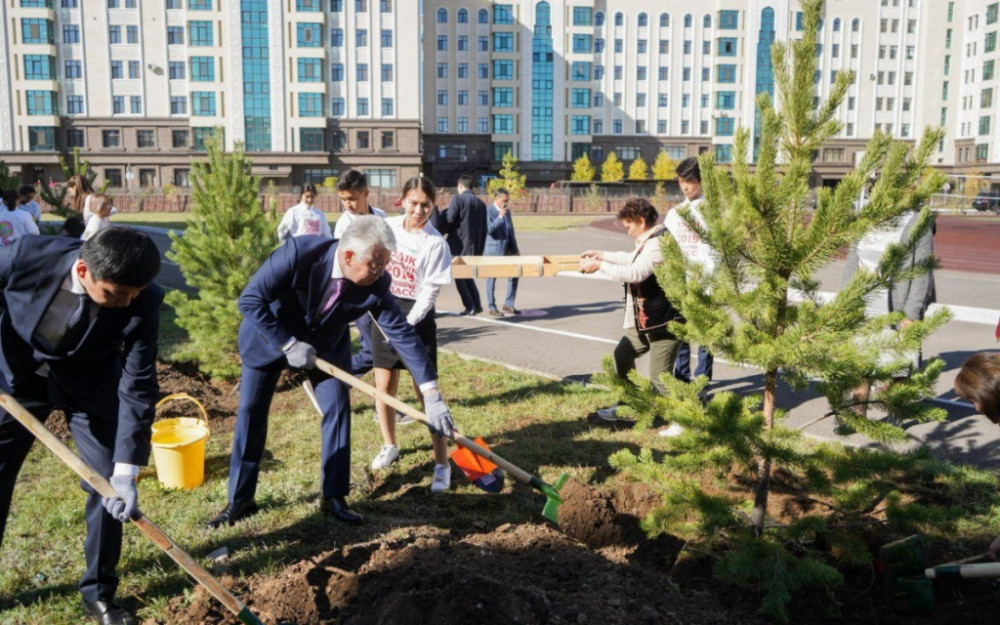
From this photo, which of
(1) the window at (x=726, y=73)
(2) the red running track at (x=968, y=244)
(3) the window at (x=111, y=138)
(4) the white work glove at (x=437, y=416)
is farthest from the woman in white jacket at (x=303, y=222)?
(1) the window at (x=726, y=73)

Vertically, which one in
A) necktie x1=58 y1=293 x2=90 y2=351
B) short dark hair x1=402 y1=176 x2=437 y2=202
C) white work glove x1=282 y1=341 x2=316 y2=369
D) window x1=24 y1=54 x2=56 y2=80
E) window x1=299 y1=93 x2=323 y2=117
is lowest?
white work glove x1=282 y1=341 x2=316 y2=369

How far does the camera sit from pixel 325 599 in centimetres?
373

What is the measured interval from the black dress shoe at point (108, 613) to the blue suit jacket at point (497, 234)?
9407 mm

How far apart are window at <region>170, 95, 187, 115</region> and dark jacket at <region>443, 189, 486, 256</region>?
63.3 meters

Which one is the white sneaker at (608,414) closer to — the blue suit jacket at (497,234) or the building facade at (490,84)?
the blue suit jacket at (497,234)

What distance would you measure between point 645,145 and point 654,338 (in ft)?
258

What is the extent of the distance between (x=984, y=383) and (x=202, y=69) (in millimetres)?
71705

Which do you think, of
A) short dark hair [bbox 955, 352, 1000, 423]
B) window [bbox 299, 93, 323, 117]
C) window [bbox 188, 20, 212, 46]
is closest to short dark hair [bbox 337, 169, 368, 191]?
short dark hair [bbox 955, 352, 1000, 423]

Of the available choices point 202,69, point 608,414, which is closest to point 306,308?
point 608,414

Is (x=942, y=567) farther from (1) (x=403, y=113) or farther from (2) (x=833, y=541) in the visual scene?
(1) (x=403, y=113)

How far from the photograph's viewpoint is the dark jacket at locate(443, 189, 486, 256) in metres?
12.1

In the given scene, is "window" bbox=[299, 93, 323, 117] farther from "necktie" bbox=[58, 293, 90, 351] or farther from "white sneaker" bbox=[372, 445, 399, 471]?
"necktie" bbox=[58, 293, 90, 351]

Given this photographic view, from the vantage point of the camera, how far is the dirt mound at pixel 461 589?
3.29m

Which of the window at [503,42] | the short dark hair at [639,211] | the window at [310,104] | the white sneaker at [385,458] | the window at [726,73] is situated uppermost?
the window at [503,42]
